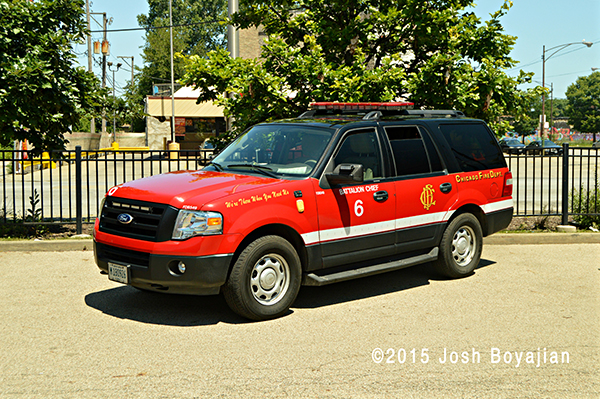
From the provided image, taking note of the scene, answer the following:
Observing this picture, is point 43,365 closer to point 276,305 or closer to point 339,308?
point 276,305

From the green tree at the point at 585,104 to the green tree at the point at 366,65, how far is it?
11702cm

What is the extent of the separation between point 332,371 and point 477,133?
4.80 meters

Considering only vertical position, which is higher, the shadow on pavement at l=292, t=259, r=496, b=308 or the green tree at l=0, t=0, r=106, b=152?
the green tree at l=0, t=0, r=106, b=152

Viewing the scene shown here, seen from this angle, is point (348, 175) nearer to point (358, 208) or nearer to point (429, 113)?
point (358, 208)

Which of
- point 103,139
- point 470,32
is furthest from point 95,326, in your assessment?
point 103,139

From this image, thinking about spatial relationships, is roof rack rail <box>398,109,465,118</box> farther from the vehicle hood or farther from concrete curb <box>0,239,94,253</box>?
concrete curb <box>0,239,94,253</box>

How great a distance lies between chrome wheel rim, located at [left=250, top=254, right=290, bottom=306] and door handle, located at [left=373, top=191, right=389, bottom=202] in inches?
55.3

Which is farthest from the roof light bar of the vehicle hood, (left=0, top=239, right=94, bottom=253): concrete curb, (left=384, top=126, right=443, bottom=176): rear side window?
(left=0, top=239, right=94, bottom=253): concrete curb

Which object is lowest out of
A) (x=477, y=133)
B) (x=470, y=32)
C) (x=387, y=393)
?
(x=387, y=393)

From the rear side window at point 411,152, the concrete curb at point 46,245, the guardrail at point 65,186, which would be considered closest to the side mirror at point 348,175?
the rear side window at point 411,152

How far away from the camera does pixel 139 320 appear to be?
6.11m

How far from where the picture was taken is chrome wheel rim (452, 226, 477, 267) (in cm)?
801

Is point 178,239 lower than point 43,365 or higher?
higher

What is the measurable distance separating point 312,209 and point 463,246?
2641 mm
